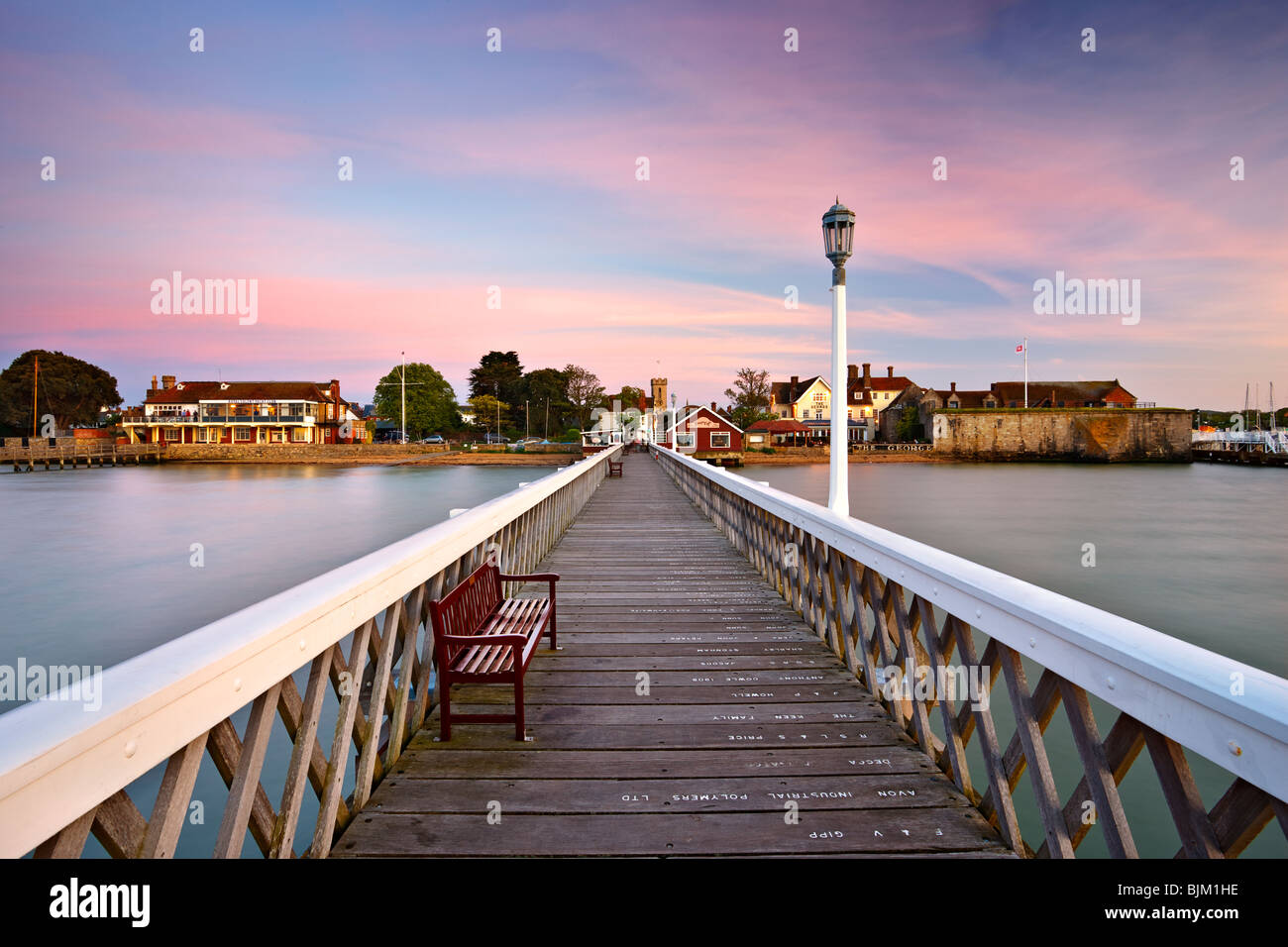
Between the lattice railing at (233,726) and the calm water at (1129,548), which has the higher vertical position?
the lattice railing at (233,726)

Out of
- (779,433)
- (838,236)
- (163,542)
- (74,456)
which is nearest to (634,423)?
(779,433)

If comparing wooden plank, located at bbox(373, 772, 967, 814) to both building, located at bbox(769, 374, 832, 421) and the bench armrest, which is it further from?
building, located at bbox(769, 374, 832, 421)

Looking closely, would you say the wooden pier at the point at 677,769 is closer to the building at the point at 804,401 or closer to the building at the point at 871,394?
the building at the point at 804,401

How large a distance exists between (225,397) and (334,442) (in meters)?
11.7

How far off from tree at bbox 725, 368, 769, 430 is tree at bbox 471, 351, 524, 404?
3048 centimetres

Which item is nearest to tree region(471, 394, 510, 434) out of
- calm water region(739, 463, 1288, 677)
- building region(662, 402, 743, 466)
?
building region(662, 402, 743, 466)

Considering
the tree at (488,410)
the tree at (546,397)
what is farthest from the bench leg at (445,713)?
the tree at (546,397)

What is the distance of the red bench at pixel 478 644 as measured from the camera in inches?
107

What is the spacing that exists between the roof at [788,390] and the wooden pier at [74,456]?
226 ft

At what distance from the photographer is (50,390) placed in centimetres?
8119

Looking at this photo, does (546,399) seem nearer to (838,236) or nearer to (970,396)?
(970,396)
